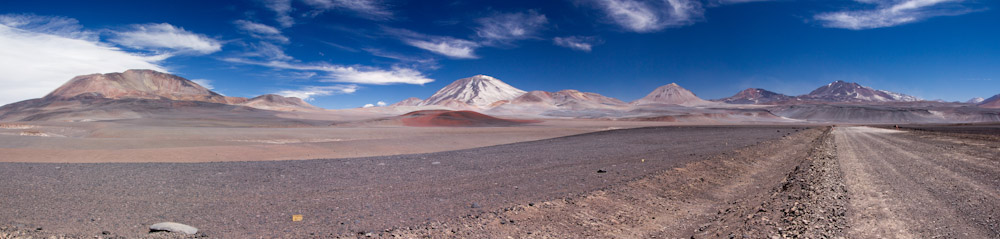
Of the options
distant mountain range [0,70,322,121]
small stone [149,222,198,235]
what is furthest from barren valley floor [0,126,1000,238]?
distant mountain range [0,70,322,121]

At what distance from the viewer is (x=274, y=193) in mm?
7391

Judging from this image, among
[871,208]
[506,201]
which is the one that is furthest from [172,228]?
[871,208]

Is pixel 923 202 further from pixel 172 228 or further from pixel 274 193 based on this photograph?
pixel 274 193

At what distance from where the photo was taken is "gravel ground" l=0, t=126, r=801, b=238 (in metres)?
5.25

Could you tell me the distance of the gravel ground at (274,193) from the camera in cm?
525

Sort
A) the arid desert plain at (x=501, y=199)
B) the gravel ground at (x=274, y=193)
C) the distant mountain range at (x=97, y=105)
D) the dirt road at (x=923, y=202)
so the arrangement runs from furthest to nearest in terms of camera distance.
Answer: the distant mountain range at (x=97, y=105), the gravel ground at (x=274, y=193), the arid desert plain at (x=501, y=199), the dirt road at (x=923, y=202)

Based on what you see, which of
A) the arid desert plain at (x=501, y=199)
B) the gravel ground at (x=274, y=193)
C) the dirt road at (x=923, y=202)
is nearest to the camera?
the dirt road at (x=923, y=202)

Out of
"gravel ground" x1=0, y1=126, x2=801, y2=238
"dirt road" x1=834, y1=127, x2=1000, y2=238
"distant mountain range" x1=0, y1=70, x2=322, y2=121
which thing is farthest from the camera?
"distant mountain range" x1=0, y1=70, x2=322, y2=121

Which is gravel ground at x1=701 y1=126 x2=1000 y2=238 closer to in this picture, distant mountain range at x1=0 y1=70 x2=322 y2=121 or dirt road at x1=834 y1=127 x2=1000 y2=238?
dirt road at x1=834 y1=127 x2=1000 y2=238

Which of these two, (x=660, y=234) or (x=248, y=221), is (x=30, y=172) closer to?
(x=248, y=221)

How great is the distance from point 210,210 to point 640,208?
20.6 feet

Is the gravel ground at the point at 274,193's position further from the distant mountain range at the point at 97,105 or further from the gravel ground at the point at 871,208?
the distant mountain range at the point at 97,105

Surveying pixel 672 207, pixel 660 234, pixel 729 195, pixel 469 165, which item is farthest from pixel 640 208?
pixel 469 165

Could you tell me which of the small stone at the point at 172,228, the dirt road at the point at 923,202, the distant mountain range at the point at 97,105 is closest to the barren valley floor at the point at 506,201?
the dirt road at the point at 923,202
